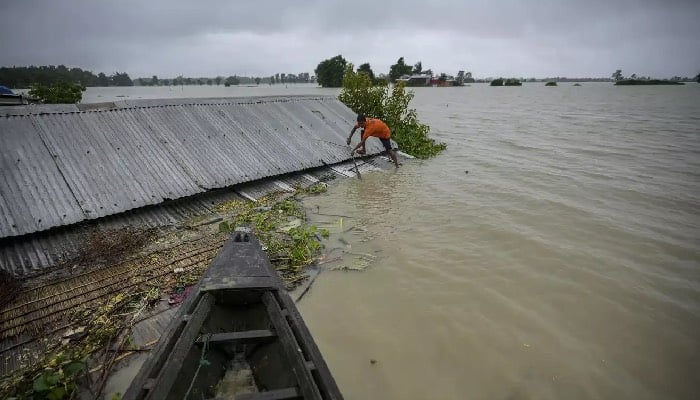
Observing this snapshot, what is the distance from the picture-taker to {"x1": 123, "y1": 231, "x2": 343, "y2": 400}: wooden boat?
263 cm

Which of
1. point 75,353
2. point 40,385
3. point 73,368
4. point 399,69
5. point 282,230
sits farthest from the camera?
point 399,69

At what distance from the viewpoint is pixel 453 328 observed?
460 centimetres

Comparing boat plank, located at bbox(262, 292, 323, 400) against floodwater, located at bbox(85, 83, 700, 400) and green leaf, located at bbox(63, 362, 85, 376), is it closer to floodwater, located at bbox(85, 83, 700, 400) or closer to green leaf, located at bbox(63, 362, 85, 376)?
floodwater, located at bbox(85, 83, 700, 400)

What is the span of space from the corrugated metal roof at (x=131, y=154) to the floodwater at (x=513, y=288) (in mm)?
2237

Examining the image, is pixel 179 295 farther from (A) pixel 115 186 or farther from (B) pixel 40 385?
(A) pixel 115 186

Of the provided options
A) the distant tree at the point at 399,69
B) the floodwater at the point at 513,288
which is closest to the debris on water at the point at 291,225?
the floodwater at the point at 513,288

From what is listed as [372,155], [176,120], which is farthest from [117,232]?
[372,155]

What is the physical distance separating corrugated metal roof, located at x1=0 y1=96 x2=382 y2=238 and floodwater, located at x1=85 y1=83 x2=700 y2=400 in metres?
2.24

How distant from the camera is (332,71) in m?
81.3

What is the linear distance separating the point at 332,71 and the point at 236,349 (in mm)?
84368

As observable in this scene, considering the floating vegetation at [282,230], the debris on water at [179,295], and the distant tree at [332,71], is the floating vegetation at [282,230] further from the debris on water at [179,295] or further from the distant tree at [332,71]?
the distant tree at [332,71]

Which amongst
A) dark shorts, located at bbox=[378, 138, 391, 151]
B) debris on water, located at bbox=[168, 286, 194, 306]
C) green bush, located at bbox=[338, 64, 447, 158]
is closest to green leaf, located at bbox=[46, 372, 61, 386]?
debris on water, located at bbox=[168, 286, 194, 306]

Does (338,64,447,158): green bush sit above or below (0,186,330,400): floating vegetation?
above

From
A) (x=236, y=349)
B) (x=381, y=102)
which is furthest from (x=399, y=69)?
(x=236, y=349)
